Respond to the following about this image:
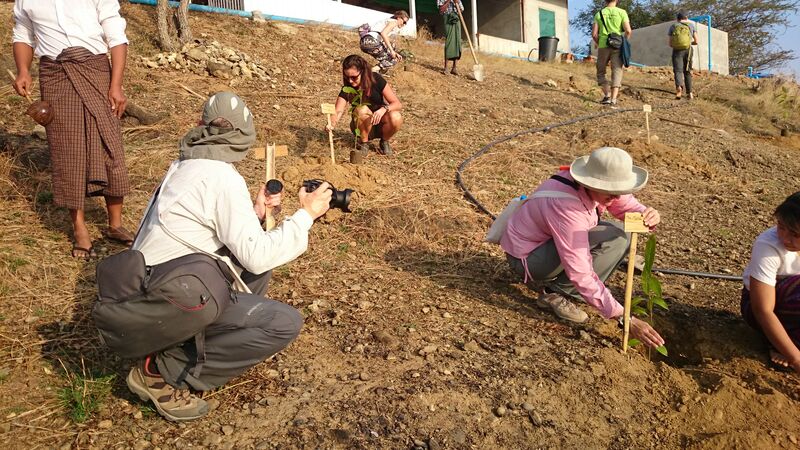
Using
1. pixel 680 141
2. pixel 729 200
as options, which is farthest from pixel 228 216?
pixel 680 141

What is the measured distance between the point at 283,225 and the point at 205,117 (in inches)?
19.8

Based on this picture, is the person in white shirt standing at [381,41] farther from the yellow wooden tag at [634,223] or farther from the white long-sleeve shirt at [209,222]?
the white long-sleeve shirt at [209,222]

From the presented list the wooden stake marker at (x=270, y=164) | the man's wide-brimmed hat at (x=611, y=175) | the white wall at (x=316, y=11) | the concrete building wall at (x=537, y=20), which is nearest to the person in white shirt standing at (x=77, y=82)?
the wooden stake marker at (x=270, y=164)

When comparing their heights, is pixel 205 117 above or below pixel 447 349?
above

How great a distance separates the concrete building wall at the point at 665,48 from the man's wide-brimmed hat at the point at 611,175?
675 inches

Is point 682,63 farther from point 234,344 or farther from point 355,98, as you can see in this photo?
point 234,344

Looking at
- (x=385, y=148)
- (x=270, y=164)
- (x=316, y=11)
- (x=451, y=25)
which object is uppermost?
(x=316, y=11)

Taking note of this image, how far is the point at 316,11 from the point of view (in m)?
11.5

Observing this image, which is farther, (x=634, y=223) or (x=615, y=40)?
(x=615, y=40)

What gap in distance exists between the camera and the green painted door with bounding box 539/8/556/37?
18.0 meters

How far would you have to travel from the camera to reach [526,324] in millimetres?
2900

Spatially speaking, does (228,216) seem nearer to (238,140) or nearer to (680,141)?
(238,140)

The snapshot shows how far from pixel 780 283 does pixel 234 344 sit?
2.41 m

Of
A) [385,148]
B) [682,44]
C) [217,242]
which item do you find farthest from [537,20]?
[217,242]
